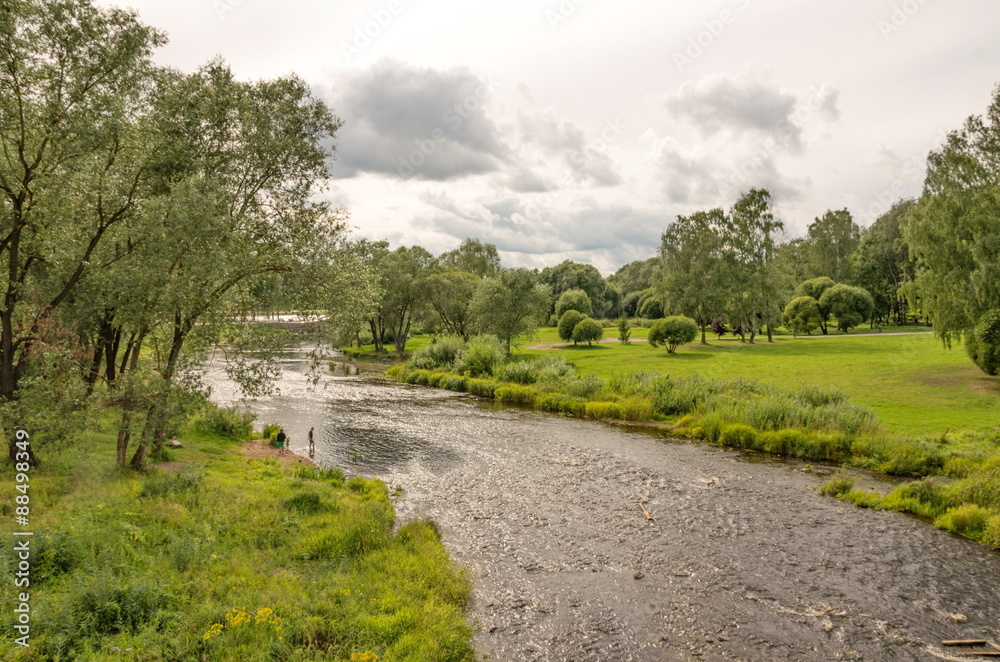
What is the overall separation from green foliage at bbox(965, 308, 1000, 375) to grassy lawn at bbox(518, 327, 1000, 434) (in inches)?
33.2

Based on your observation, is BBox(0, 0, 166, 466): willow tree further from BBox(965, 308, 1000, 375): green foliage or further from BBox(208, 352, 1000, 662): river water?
A: BBox(965, 308, 1000, 375): green foliage

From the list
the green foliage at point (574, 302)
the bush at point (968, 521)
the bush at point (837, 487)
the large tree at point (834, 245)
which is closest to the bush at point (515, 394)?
the bush at point (837, 487)

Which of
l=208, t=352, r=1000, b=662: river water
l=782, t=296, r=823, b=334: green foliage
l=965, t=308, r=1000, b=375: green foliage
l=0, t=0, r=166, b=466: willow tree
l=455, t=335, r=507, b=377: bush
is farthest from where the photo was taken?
l=782, t=296, r=823, b=334: green foliage

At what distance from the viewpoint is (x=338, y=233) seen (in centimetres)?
2058

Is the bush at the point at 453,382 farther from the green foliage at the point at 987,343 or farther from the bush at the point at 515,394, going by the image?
the green foliage at the point at 987,343

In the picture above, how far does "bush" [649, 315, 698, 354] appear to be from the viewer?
175 ft

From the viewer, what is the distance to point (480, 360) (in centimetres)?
4775

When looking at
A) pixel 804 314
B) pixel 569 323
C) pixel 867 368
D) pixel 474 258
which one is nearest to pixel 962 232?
pixel 867 368

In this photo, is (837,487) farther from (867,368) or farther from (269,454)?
(269,454)

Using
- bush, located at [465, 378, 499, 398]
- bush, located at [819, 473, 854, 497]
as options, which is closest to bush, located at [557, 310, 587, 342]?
bush, located at [465, 378, 499, 398]

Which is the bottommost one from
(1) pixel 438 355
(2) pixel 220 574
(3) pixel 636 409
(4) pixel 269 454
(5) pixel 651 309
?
(4) pixel 269 454

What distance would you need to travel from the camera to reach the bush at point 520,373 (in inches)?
1663

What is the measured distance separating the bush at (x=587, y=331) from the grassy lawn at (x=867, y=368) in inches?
74.4

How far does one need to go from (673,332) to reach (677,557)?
136 ft
